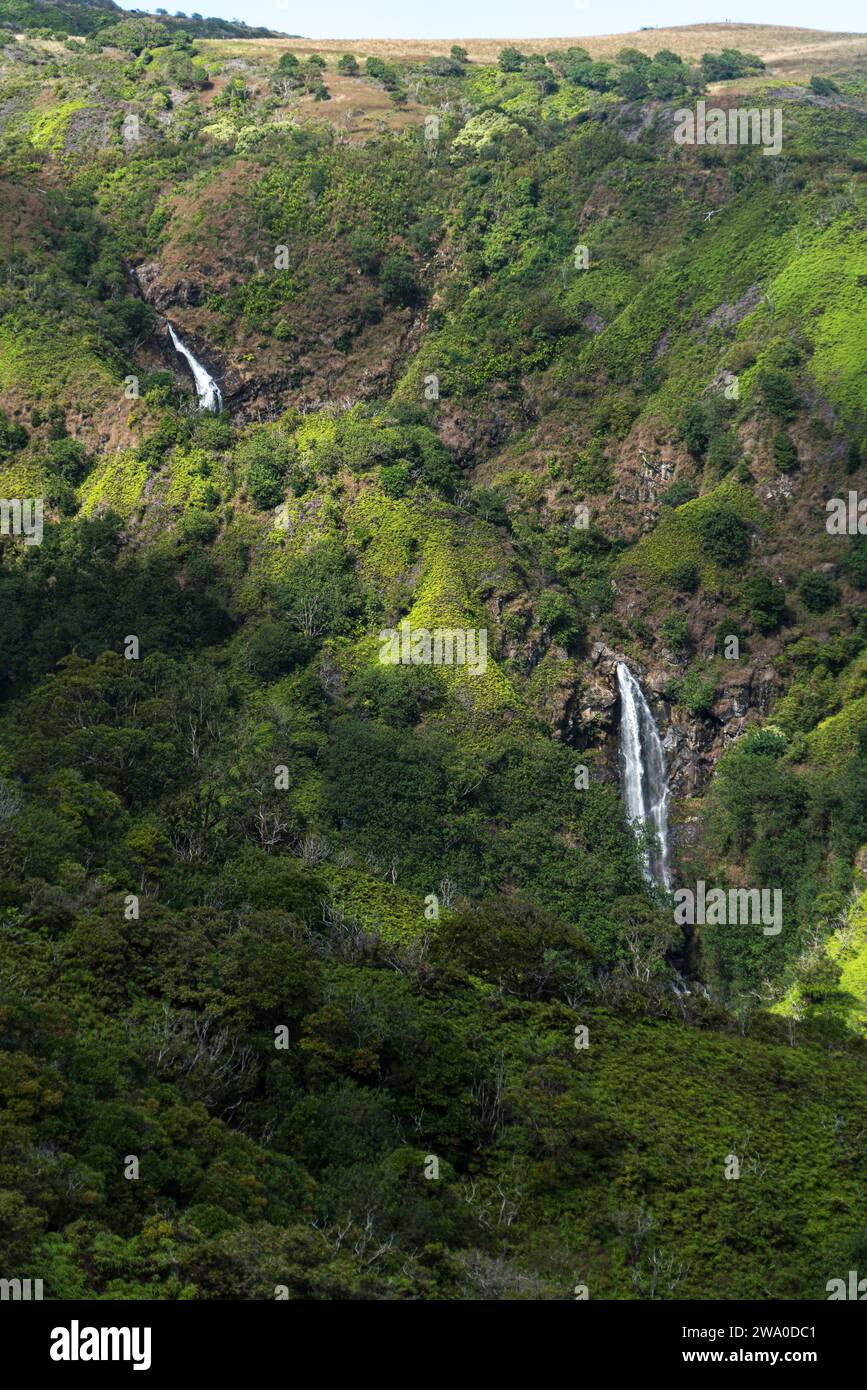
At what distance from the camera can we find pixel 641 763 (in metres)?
93.8

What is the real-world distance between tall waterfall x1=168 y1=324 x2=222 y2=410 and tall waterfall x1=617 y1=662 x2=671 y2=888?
114 feet

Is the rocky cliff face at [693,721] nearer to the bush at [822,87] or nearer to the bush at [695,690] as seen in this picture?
the bush at [695,690]

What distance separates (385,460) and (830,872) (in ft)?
120

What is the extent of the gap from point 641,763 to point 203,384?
4138 centimetres

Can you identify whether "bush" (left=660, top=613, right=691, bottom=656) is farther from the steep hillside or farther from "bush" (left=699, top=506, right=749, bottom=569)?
"bush" (left=699, top=506, right=749, bottom=569)

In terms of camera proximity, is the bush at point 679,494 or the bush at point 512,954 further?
the bush at point 679,494

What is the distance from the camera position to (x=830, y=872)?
271ft

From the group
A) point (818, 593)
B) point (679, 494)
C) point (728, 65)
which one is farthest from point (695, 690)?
point (728, 65)

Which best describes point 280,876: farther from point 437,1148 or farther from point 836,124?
point 836,124

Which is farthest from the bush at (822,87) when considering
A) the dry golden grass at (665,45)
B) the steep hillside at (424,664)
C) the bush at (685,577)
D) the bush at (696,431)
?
the bush at (685,577)

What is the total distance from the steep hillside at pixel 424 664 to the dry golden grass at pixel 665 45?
135cm

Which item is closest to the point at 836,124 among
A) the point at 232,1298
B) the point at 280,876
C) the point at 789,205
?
the point at 789,205

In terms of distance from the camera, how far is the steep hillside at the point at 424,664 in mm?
49062

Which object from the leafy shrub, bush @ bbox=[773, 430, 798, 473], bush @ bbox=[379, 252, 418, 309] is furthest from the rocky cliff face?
the leafy shrub
